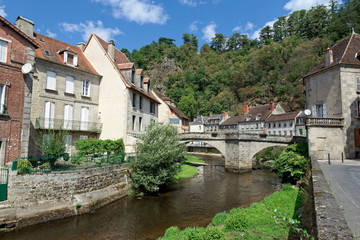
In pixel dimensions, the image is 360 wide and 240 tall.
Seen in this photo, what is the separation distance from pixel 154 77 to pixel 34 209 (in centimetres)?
9414

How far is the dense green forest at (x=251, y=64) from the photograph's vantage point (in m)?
64.4

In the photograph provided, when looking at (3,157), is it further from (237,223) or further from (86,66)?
(237,223)

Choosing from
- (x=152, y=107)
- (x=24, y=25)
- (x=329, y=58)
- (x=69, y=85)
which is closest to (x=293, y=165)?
(x=329, y=58)

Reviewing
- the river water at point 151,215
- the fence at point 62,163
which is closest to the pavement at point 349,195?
the river water at point 151,215

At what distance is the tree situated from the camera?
1764 centimetres

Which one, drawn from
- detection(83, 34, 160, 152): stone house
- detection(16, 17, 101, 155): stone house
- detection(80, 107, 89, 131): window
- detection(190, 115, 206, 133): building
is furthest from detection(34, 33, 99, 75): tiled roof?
detection(190, 115, 206, 133): building

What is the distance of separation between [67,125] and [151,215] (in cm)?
1092

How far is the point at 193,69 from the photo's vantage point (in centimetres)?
11281

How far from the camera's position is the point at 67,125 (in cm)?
1903

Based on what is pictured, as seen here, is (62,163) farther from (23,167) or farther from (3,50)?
(3,50)

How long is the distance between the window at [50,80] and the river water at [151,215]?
37.7 ft

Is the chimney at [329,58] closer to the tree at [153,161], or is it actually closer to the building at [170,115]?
the tree at [153,161]

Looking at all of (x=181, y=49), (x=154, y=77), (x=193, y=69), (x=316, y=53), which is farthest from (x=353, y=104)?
(x=181, y=49)

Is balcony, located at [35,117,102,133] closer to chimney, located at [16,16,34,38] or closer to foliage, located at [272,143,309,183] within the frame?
chimney, located at [16,16,34,38]
